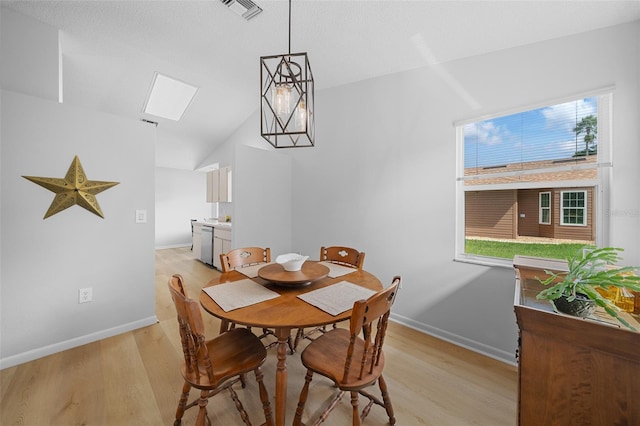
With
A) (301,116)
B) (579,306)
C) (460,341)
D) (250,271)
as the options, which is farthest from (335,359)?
(460,341)

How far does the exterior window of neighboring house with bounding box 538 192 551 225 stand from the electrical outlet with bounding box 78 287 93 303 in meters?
3.93

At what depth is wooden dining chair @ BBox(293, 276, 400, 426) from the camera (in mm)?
1053

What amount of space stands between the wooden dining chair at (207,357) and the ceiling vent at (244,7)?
2.12 m

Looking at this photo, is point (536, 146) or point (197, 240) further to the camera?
point (197, 240)

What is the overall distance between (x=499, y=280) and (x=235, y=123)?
16.1ft

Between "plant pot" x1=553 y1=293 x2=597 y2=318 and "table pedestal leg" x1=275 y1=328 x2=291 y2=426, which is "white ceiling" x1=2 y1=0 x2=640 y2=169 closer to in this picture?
"plant pot" x1=553 y1=293 x2=597 y2=318

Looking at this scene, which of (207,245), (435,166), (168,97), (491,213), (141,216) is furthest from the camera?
(207,245)

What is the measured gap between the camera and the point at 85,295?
7.16 feet

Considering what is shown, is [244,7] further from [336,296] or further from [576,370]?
[576,370]

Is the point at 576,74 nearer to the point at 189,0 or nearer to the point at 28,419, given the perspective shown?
the point at 189,0

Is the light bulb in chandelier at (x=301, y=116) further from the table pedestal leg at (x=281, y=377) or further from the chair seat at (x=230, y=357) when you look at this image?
the chair seat at (x=230, y=357)

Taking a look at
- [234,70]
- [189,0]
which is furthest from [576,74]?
[234,70]

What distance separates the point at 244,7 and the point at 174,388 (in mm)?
2917

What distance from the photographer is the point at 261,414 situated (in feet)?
4.73
